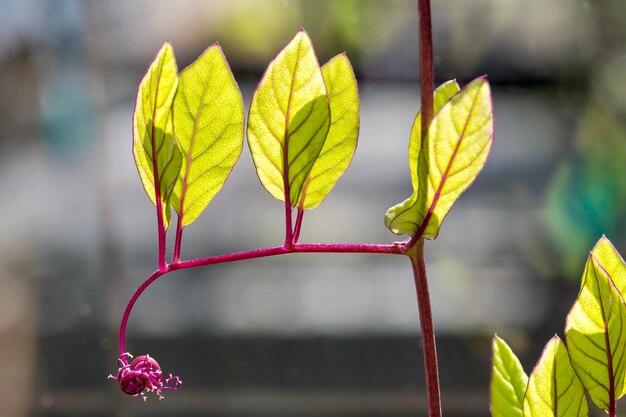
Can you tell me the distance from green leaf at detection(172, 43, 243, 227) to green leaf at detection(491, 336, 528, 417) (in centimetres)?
7

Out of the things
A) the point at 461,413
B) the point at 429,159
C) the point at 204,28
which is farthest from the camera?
the point at 461,413

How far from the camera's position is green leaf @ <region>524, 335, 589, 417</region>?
0.47 ft

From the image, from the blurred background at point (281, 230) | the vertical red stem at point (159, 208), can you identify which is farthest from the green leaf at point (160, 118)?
the blurred background at point (281, 230)

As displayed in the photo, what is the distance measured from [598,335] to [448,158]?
5cm

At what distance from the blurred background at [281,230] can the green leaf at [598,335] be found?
2.85ft

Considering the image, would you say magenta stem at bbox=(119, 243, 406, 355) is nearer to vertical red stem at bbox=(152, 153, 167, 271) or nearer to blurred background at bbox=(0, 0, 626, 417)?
vertical red stem at bbox=(152, 153, 167, 271)

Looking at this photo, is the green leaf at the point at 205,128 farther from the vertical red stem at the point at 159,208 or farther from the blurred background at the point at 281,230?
the blurred background at the point at 281,230

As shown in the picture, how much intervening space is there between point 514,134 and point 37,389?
0.78 m

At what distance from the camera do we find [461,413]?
1.11m

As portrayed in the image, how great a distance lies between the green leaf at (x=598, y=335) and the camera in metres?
0.14

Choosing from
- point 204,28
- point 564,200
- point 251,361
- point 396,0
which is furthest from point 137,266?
point 564,200

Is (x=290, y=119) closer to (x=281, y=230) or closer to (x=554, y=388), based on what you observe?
(x=554, y=388)

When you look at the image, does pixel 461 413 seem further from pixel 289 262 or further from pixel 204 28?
pixel 204 28

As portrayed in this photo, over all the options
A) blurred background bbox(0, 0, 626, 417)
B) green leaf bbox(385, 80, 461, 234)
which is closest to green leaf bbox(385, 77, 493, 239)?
green leaf bbox(385, 80, 461, 234)
